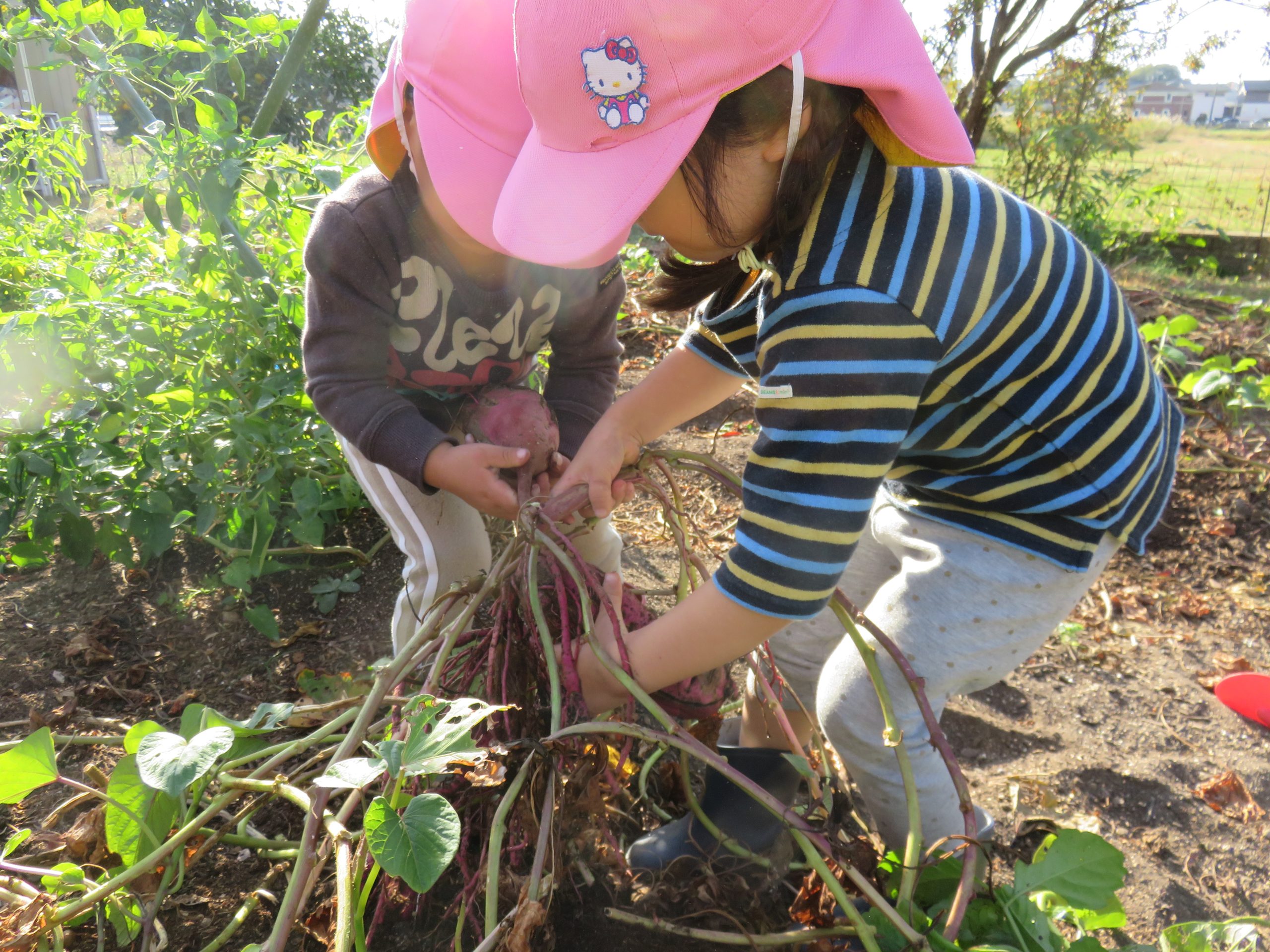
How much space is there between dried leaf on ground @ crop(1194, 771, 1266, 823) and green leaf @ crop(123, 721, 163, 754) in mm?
1804

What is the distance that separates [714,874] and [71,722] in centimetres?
121

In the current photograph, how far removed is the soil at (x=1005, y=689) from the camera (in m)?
1.42

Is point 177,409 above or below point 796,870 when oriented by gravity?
above

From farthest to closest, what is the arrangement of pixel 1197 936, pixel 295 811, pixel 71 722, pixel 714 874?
pixel 71 722 → pixel 295 811 → pixel 714 874 → pixel 1197 936

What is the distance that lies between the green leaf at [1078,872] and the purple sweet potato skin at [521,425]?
918 millimetres

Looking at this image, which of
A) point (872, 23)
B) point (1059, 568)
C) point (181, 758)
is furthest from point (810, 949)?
point (872, 23)

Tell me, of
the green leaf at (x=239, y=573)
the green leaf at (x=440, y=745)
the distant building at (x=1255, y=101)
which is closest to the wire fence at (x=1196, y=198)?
the green leaf at (x=239, y=573)

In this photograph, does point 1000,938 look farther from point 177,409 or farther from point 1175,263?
point 1175,263

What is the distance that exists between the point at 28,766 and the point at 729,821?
94 centimetres

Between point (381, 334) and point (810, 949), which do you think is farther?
point (381, 334)

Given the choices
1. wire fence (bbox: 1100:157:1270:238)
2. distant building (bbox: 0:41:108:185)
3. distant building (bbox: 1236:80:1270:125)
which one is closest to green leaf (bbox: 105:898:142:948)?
wire fence (bbox: 1100:157:1270:238)

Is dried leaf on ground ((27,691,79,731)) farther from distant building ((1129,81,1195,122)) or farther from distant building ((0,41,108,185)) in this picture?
distant building ((1129,81,1195,122))

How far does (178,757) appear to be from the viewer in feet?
3.04

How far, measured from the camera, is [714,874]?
131 cm
